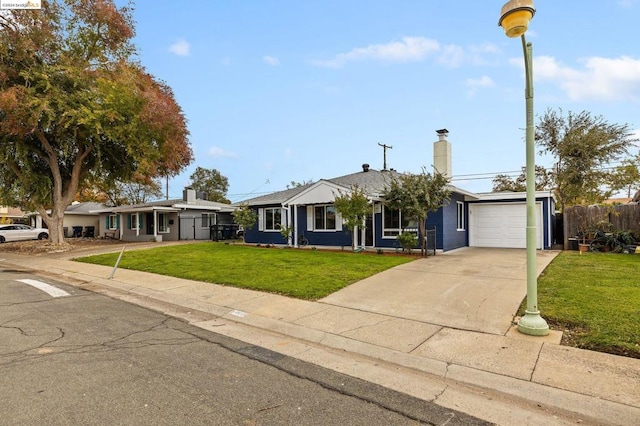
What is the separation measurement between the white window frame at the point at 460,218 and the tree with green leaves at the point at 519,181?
43.1ft

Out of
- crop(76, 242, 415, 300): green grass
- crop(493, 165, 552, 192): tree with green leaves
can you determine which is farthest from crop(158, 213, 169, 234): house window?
crop(493, 165, 552, 192): tree with green leaves

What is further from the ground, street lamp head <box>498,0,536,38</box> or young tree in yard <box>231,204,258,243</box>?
street lamp head <box>498,0,536,38</box>

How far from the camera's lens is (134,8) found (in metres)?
20.8

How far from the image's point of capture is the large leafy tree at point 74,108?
16.9 metres

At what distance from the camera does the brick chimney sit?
16500mm

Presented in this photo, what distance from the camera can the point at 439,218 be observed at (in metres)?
15.0

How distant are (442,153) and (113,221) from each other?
26.9 metres

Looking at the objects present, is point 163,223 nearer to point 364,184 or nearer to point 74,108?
point 74,108

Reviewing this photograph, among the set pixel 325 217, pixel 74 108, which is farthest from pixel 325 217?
pixel 74 108

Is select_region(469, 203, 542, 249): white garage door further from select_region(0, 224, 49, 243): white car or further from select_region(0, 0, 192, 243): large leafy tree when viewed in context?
select_region(0, 224, 49, 243): white car

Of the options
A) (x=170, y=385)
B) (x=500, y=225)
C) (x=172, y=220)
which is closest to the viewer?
(x=170, y=385)

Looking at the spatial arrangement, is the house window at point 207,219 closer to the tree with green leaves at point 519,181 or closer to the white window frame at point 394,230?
the white window frame at point 394,230

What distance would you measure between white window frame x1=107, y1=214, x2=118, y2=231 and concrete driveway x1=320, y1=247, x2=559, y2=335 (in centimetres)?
2680

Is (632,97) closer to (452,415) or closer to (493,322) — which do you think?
(493,322)
